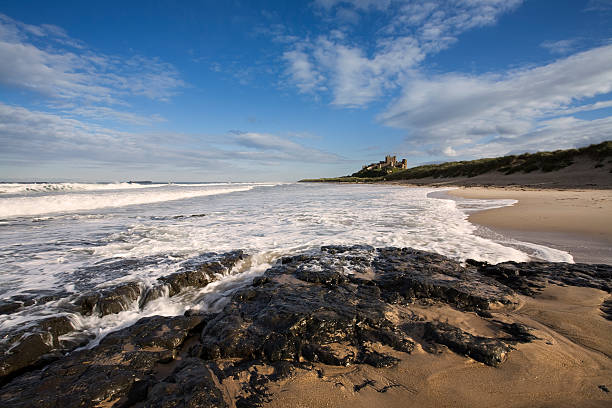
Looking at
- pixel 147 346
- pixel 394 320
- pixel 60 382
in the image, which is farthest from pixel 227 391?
pixel 394 320

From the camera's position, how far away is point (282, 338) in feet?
7.11

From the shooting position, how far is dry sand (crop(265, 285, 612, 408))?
160 cm

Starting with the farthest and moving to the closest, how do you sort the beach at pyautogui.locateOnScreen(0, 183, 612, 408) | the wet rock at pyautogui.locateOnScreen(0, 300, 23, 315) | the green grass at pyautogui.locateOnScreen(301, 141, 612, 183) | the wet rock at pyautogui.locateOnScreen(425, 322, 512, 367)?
the green grass at pyautogui.locateOnScreen(301, 141, 612, 183) < the wet rock at pyautogui.locateOnScreen(0, 300, 23, 315) < the wet rock at pyautogui.locateOnScreen(425, 322, 512, 367) < the beach at pyautogui.locateOnScreen(0, 183, 612, 408)

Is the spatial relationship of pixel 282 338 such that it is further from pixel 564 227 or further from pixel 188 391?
pixel 564 227

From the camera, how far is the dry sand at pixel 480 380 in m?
1.60

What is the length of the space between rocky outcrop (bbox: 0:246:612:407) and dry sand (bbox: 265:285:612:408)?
0.09m

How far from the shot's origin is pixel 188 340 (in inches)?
92.2

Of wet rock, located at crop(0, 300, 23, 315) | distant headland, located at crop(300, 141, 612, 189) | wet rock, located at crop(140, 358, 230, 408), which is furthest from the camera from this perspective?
distant headland, located at crop(300, 141, 612, 189)

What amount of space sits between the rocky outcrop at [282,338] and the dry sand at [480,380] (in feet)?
0.30

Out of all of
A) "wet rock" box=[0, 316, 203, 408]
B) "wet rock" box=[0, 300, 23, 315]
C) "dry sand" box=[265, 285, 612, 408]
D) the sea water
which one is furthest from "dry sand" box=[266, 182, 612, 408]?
"wet rock" box=[0, 300, 23, 315]

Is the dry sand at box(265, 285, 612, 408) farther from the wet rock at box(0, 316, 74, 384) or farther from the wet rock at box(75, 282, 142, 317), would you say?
the wet rock at box(75, 282, 142, 317)

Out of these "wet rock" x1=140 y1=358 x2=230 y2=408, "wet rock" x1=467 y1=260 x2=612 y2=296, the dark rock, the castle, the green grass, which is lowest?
"wet rock" x1=140 y1=358 x2=230 y2=408

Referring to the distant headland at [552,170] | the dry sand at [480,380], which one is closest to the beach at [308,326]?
the dry sand at [480,380]

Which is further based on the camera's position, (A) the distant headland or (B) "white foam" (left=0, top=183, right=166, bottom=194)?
A: (B) "white foam" (left=0, top=183, right=166, bottom=194)
